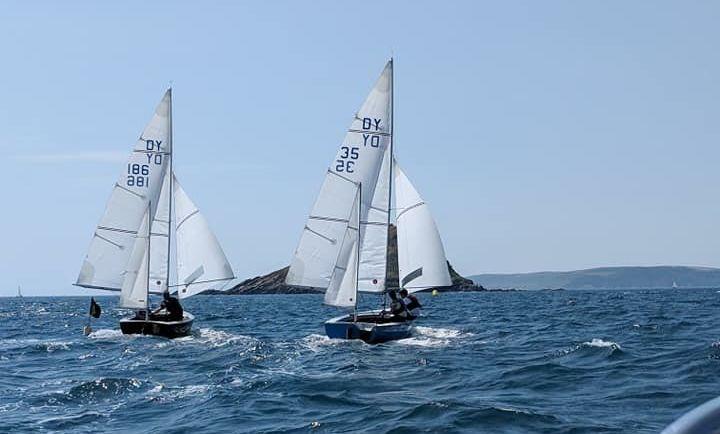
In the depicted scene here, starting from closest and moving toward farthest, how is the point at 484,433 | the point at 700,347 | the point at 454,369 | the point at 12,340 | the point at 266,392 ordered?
the point at 484,433 → the point at 266,392 → the point at 454,369 → the point at 700,347 → the point at 12,340

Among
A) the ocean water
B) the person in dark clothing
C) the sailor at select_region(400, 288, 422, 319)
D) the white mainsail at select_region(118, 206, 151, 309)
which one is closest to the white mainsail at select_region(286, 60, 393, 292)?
the sailor at select_region(400, 288, 422, 319)

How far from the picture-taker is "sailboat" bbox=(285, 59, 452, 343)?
33.9 metres

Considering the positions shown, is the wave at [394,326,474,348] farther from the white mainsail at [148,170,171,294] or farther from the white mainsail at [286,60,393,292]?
the white mainsail at [148,170,171,294]

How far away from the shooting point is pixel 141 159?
41531 mm

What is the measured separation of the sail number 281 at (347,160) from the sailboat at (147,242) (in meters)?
8.44

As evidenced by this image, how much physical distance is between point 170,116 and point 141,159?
10.3 ft

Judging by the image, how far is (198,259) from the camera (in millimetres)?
39969

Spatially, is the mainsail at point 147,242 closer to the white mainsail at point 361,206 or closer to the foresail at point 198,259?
the foresail at point 198,259

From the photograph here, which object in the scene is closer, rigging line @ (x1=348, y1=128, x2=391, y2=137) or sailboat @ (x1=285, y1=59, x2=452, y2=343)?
sailboat @ (x1=285, y1=59, x2=452, y2=343)

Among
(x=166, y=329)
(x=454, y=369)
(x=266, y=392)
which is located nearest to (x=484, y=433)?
(x=266, y=392)

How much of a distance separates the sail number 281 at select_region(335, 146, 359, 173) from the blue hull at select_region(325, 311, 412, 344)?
6.15 meters

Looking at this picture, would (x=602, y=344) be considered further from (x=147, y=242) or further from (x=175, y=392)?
(x=147, y=242)

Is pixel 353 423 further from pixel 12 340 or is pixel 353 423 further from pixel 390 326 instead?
pixel 12 340

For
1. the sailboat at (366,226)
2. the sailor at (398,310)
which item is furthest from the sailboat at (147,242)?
the sailor at (398,310)
